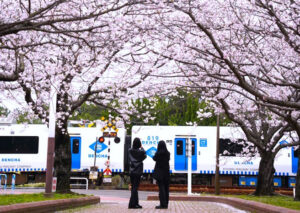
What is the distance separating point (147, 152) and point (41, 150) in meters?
6.08

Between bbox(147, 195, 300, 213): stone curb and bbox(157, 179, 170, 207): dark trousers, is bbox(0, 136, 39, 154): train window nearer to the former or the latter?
bbox(147, 195, 300, 213): stone curb

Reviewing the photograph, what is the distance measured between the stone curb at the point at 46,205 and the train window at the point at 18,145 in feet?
49.9

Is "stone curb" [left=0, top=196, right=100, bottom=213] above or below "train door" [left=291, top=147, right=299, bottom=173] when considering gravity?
below

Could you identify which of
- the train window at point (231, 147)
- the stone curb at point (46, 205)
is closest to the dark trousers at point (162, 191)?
the stone curb at point (46, 205)

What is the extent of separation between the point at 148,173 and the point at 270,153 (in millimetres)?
10426

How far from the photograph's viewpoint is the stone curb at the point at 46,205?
8591mm

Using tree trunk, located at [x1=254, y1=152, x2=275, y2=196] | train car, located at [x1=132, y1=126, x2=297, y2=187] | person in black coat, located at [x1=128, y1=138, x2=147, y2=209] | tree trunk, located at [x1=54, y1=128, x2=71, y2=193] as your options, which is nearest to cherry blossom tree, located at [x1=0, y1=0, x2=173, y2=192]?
tree trunk, located at [x1=54, y1=128, x2=71, y2=193]

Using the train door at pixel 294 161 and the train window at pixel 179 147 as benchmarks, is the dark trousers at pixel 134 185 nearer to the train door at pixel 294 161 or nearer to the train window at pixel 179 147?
the train window at pixel 179 147

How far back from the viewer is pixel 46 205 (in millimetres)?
10602

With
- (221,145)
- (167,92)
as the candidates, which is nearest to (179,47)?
(167,92)

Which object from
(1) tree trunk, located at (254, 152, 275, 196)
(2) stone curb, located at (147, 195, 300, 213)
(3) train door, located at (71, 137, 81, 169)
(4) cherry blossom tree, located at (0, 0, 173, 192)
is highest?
(4) cherry blossom tree, located at (0, 0, 173, 192)

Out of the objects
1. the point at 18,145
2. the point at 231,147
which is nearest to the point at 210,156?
the point at 231,147

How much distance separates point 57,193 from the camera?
16.4 m

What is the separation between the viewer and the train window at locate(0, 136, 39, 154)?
97.9 feet
